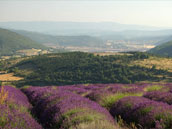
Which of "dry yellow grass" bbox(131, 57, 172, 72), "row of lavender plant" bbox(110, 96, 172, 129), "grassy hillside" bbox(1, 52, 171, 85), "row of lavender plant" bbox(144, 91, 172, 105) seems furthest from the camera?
"dry yellow grass" bbox(131, 57, 172, 72)

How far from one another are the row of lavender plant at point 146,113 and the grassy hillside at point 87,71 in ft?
294

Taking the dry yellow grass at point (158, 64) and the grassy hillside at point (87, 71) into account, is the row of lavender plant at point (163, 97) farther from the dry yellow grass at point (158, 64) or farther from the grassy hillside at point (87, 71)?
the dry yellow grass at point (158, 64)

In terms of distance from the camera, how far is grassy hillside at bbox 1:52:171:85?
104 m

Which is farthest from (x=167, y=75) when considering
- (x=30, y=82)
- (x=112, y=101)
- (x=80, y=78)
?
(x=112, y=101)

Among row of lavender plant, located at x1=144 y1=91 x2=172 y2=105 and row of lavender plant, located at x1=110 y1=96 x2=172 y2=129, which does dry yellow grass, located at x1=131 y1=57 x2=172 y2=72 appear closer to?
row of lavender plant, located at x1=144 y1=91 x2=172 y2=105

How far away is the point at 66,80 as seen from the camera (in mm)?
113875

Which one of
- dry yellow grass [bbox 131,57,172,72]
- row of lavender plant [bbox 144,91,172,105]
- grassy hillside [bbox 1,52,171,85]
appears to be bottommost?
grassy hillside [bbox 1,52,171,85]

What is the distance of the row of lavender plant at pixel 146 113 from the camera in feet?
17.3

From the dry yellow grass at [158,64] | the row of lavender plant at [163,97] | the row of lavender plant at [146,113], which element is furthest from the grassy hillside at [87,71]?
the row of lavender plant at [146,113]

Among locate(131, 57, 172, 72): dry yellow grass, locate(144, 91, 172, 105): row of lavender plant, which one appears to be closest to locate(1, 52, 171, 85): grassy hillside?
locate(131, 57, 172, 72): dry yellow grass

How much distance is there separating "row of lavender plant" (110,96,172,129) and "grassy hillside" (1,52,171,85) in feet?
294

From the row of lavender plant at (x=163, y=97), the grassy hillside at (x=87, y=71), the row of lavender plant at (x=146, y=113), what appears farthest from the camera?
the grassy hillside at (x=87, y=71)

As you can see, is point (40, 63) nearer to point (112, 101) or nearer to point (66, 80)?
point (66, 80)

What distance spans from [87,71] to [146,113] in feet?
394
